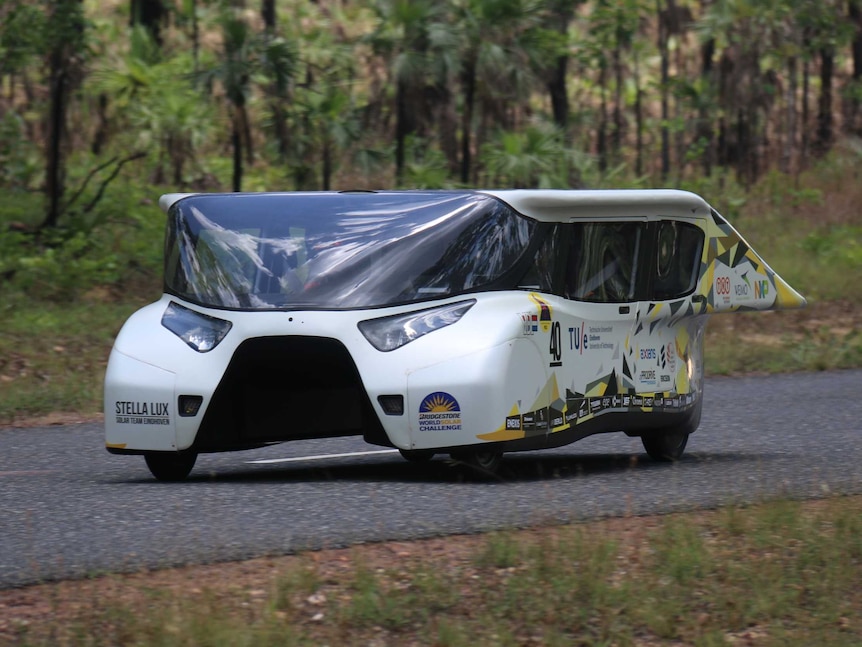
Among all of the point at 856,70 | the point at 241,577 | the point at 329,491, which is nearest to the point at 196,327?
the point at 329,491

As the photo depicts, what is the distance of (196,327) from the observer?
8562 millimetres

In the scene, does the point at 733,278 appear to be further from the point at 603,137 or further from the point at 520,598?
the point at 603,137

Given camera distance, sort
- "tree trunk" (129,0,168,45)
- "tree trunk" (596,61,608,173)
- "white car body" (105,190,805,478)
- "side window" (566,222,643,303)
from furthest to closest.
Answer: "tree trunk" (596,61,608,173), "tree trunk" (129,0,168,45), "side window" (566,222,643,303), "white car body" (105,190,805,478)

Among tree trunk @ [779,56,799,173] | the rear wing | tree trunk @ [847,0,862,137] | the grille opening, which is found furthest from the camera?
tree trunk @ [847,0,862,137]

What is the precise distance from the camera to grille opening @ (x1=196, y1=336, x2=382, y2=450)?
8344 millimetres

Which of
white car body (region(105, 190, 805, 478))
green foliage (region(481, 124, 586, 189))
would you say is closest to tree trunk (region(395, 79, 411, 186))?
green foliage (region(481, 124, 586, 189))

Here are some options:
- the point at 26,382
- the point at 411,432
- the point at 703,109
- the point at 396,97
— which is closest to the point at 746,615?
the point at 411,432

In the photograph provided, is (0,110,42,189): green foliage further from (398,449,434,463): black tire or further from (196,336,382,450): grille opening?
(398,449,434,463): black tire

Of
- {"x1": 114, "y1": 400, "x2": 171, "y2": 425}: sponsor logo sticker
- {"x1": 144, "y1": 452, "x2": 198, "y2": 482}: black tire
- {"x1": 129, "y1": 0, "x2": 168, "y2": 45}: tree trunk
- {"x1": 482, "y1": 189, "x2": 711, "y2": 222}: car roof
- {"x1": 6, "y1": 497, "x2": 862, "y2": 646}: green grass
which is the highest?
{"x1": 129, "y1": 0, "x2": 168, "y2": 45}: tree trunk

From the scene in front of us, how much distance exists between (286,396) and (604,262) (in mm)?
2225

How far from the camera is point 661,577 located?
20.5 feet

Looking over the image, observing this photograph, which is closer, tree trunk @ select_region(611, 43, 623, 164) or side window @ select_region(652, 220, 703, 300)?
side window @ select_region(652, 220, 703, 300)

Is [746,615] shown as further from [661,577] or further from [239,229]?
[239,229]

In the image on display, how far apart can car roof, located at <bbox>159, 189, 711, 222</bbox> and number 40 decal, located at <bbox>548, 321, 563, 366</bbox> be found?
68 centimetres
